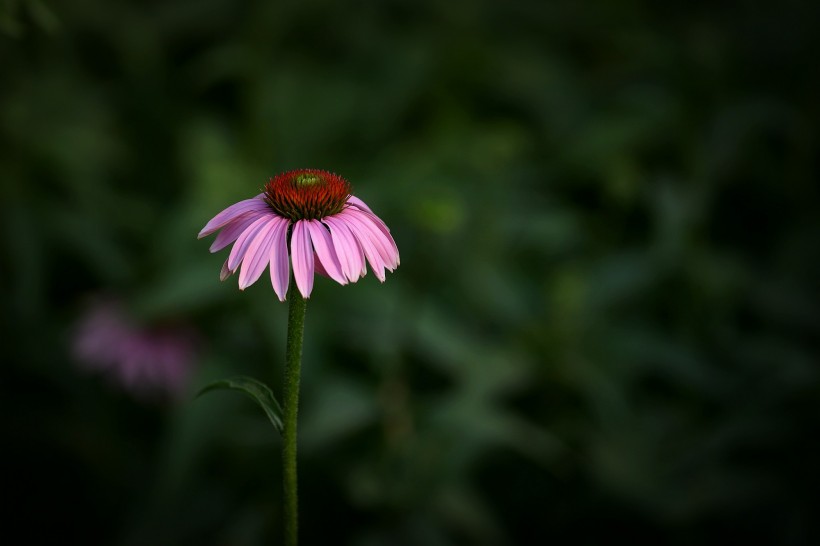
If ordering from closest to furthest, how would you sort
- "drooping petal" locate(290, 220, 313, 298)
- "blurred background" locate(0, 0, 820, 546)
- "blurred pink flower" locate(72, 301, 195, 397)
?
"drooping petal" locate(290, 220, 313, 298) → "blurred background" locate(0, 0, 820, 546) → "blurred pink flower" locate(72, 301, 195, 397)

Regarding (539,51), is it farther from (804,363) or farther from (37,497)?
(37,497)

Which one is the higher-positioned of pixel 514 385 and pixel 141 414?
pixel 141 414

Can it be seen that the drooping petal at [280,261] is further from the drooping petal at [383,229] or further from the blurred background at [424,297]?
the blurred background at [424,297]

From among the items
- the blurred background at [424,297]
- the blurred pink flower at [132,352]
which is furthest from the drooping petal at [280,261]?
the blurred pink flower at [132,352]

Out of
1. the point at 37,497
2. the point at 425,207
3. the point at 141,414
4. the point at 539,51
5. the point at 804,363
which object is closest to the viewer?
the point at 425,207

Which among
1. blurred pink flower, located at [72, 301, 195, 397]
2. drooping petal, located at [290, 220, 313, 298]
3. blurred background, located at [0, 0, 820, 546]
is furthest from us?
blurred pink flower, located at [72, 301, 195, 397]

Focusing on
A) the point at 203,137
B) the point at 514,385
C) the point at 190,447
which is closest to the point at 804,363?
the point at 514,385

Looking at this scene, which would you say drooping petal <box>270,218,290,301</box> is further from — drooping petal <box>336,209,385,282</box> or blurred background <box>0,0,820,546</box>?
blurred background <box>0,0,820,546</box>

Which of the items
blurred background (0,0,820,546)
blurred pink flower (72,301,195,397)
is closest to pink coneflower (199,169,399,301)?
blurred background (0,0,820,546)
